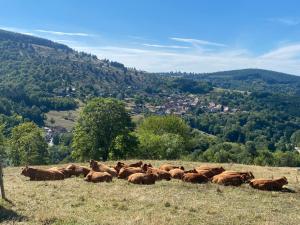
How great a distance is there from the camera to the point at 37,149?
8488 centimetres

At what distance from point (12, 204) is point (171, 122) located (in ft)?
244

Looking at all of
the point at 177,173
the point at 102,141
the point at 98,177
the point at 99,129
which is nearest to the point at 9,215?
the point at 98,177

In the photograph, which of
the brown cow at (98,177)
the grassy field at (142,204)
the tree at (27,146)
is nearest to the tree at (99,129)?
the tree at (27,146)

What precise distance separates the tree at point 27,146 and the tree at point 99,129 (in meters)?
20.9

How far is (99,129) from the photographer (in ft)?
209

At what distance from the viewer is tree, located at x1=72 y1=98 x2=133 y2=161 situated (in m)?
63.7

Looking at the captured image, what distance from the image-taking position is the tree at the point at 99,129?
63.7m

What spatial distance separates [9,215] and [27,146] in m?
70.2

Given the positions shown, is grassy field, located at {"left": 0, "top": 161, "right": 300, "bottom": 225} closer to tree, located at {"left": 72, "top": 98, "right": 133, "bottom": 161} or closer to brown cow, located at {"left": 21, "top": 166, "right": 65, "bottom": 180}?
brown cow, located at {"left": 21, "top": 166, "right": 65, "bottom": 180}

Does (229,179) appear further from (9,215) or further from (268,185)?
(9,215)

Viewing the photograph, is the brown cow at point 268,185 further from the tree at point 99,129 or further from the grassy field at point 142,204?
the tree at point 99,129

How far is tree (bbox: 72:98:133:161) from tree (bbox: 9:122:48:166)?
20.9 meters

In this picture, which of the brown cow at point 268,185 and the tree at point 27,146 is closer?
the brown cow at point 268,185

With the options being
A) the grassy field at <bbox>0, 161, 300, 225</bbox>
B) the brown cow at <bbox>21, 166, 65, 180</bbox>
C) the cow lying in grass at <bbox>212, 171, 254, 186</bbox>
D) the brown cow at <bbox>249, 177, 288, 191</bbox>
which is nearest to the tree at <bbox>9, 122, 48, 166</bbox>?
the brown cow at <bbox>21, 166, 65, 180</bbox>
